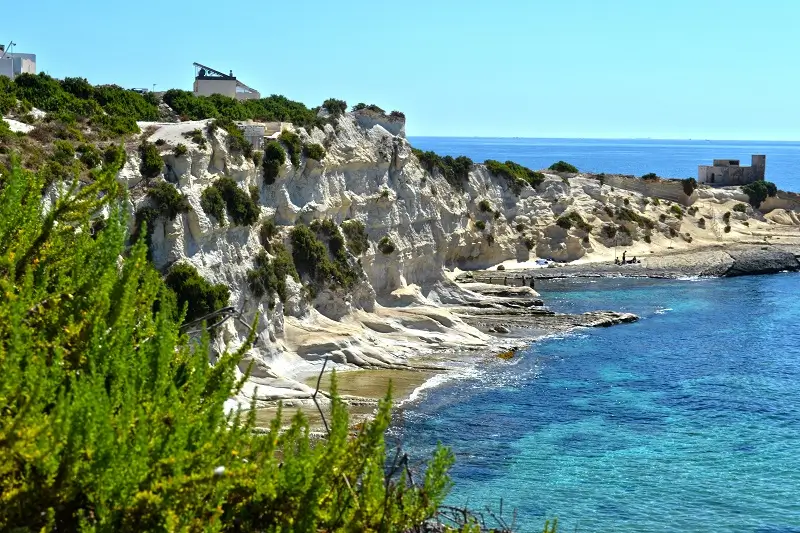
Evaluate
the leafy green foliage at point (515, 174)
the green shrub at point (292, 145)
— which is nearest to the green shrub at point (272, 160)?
the green shrub at point (292, 145)

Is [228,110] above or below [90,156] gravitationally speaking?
above

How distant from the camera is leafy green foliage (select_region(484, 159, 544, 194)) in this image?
290 ft

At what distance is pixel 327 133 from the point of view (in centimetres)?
6050

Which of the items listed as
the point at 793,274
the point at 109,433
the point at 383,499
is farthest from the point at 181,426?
the point at 793,274

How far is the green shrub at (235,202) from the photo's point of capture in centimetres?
4697

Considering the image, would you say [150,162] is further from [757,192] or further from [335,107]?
[757,192]

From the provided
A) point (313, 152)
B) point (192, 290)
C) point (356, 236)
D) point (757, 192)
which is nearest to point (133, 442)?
point (192, 290)

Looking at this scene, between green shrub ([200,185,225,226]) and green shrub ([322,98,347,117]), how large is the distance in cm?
1810

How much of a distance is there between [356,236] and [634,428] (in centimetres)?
2375

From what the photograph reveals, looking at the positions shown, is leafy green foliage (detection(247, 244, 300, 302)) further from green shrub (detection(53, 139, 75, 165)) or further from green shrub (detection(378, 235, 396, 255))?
green shrub (detection(378, 235, 396, 255))

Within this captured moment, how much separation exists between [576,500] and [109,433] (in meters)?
23.2

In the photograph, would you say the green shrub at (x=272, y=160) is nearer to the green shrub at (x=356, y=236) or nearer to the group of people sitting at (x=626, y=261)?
the green shrub at (x=356, y=236)

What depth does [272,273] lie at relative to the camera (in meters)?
47.8

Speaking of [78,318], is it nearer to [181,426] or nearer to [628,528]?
[181,426]
